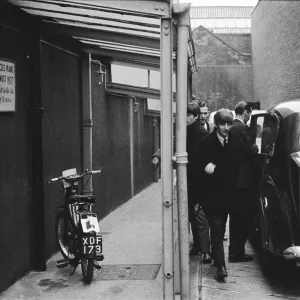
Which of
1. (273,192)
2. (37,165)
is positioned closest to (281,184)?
(273,192)

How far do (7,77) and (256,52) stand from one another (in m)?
30.4

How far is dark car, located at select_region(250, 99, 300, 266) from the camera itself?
5.95 meters

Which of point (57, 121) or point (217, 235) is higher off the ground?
point (57, 121)

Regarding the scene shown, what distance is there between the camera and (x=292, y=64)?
24.5m

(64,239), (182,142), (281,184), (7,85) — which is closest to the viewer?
(182,142)

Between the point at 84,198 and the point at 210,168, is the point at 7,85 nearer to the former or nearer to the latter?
the point at 84,198

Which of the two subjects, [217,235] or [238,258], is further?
[238,258]

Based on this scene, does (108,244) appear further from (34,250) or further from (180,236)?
(180,236)

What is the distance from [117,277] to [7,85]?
7.98 feet

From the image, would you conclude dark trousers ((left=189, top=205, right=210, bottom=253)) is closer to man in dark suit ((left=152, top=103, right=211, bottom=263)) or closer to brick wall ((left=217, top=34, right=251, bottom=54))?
man in dark suit ((left=152, top=103, right=211, bottom=263))

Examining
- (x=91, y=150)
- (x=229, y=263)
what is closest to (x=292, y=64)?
(x=91, y=150)

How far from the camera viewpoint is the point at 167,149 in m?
5.06

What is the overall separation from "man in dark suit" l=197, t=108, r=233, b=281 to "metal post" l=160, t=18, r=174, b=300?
136 centimetres

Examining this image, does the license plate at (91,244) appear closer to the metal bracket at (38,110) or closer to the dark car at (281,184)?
the metal bracket at (38,110)
